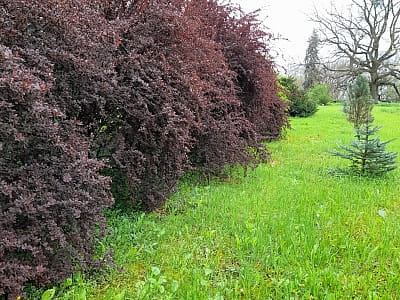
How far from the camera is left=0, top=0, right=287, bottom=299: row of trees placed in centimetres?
192

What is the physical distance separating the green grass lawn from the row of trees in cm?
35

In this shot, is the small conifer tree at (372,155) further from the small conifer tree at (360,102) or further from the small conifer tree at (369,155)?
the small conifer tree at (360,102)

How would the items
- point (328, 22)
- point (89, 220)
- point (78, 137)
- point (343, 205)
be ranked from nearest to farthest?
point (89, 220) < point (78, 137) < point (343, 205) < point (328, 22)

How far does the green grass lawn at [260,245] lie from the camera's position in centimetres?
219

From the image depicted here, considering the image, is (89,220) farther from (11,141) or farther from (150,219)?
(150,219)

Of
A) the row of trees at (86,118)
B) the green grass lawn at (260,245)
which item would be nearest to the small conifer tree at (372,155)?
the green grass lawn at (260,245)

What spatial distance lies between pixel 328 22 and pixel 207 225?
2782 centimetres

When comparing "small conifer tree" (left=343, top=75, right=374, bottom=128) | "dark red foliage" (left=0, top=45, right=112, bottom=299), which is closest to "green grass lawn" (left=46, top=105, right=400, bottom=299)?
"dark red foliage" (left=0, top=45, right=112, bottom=299)

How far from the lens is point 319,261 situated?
2.53 meters

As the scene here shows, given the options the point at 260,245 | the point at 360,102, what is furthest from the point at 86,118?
the point at 360,102

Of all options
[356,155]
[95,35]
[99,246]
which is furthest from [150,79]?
[356,155]

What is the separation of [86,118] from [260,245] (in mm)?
1849

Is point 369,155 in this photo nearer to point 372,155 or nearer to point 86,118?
point 372,155

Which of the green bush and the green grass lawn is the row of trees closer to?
the green grass lawn
